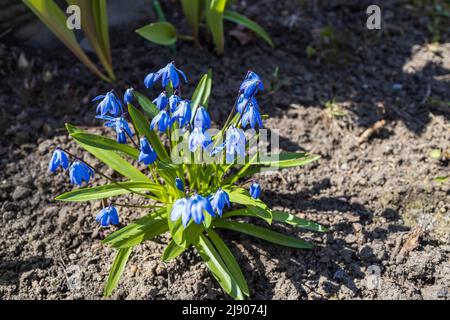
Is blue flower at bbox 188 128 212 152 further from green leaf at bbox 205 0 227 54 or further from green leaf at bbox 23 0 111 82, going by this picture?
green leaf at bbox 23 0 111 82

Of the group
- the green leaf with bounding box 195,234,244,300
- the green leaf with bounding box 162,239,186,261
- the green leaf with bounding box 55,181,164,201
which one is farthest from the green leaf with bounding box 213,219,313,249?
the green leaf with bounding box 55,181,164,201

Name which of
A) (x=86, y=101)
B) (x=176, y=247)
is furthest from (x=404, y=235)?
(x=86, y=101)

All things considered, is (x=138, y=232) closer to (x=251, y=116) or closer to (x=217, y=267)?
(x=217, y=267)

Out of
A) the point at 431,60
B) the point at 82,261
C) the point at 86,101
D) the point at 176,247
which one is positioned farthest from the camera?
the point at 431,60

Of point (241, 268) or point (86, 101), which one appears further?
point (86, 101)

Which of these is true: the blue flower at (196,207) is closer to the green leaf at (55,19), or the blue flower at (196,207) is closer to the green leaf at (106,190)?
the green leaf at (106,190)

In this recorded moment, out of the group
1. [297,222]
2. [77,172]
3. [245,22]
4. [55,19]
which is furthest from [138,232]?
[245,22]

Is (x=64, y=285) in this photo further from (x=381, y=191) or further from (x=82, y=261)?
(x=381, y=191)
